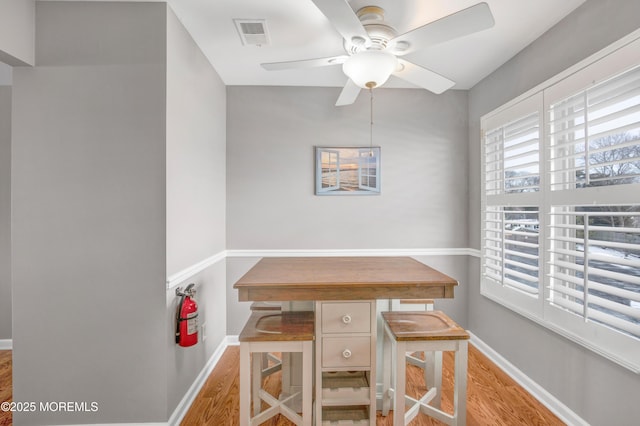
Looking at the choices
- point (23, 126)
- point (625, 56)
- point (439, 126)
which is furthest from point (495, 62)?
point (23, 126)

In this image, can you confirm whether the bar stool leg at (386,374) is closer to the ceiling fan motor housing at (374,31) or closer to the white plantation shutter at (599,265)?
the white plantation shutter at (599,265)

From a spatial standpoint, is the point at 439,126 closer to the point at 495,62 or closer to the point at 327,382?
the point at 495,62

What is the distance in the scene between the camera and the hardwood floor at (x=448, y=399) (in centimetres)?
201

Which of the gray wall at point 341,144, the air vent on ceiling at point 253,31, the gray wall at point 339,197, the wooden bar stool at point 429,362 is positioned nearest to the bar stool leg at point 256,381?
the wooden bar stool at point 429,362

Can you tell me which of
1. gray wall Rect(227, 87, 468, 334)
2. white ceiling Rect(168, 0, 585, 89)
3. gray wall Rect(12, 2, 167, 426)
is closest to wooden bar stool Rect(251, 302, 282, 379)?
gray wall Rect(12, 2, 167, 426)

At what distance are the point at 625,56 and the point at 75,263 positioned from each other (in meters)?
3.27

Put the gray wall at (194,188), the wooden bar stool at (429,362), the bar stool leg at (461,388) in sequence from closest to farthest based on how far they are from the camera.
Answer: the bar stool leg at (461,388)
the gray wall at (194,188)
the wooden bar stool at (429,362)

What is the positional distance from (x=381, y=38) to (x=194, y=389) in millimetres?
2686

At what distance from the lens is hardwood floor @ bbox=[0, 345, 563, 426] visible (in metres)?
2.01

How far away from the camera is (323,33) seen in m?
2.18

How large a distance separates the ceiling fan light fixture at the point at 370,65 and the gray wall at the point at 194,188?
1.13 meters

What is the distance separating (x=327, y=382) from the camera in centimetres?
193

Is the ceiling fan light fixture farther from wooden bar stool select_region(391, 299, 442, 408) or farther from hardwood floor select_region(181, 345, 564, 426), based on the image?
hardwood floor select_region(181, 345, 564, 426)

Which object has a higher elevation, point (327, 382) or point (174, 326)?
point (174, 326)
